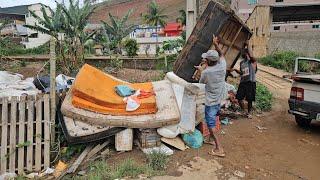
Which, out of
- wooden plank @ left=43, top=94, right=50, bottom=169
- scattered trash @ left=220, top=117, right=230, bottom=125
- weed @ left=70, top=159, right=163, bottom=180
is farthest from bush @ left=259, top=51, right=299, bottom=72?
wooden plank @ left=43, top=94, right=50, bottom=169

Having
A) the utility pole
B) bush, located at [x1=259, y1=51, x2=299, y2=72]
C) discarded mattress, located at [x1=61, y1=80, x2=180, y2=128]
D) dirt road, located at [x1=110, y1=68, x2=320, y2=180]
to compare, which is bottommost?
dirt road, located at [x1=110, y1=68, x2=320, y2=180]

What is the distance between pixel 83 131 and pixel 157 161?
1.25m

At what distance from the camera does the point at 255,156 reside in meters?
5.73

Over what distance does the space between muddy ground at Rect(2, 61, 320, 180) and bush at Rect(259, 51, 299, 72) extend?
10.3 meters

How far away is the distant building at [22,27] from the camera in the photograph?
4653 centimetres

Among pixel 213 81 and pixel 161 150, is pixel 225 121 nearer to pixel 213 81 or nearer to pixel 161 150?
pixel 213 81

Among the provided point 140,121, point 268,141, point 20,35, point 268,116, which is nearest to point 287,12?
point 268,116

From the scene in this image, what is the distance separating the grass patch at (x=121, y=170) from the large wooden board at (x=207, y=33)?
9.91ft

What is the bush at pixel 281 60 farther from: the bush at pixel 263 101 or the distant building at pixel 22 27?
the distant building at pixel 22 27

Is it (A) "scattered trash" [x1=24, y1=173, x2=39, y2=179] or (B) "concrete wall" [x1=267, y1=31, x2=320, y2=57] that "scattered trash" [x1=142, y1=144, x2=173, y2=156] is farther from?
(B) "concrete wall" [x1=267, y1=31, x2=320, y2=57]

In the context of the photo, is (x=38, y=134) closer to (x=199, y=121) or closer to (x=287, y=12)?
(x=199, y=121)

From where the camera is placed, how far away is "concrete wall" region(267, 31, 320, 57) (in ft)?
65.4

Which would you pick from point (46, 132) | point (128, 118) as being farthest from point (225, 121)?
point (46, 132)

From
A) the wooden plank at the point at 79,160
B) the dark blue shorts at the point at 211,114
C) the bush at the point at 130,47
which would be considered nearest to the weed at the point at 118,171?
the wooden plank at the point at 79,160
